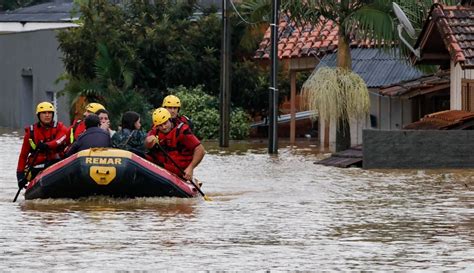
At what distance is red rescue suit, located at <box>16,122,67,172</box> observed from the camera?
79.9 feet

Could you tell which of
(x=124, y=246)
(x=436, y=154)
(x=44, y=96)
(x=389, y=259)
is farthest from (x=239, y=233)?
(x=44, y=96)

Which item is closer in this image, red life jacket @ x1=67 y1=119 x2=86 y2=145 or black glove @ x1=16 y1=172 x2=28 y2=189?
red life jacket @ x1=67 y1=119 x2=86 y2=145

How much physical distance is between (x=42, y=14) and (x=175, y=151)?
51421 millimetres

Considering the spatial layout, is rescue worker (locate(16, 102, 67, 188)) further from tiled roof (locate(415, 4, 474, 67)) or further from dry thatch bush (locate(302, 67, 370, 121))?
dry thatch bush (locate(302, 67, 370, 121))

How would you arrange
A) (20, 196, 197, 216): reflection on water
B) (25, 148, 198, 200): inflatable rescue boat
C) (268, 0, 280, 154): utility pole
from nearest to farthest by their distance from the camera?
(20, 196, 197, 216): reflection on water, (25, 148, 198, 200): inflatable rescue boat, (268, 0, 280, 154): utility pole

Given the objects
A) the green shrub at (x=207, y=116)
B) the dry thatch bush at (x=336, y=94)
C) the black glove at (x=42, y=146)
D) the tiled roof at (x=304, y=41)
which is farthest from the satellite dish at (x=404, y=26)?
the black glove at (x=42, y=146)

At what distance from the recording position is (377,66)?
44156 millimetres

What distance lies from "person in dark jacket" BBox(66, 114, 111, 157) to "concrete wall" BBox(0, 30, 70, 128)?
108ft

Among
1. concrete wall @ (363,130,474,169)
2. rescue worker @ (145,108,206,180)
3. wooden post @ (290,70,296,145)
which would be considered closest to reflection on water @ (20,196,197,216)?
rescue worker @ (145,108,206,180)

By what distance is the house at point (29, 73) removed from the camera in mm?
59312

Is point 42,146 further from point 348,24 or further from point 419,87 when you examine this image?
point 419,87

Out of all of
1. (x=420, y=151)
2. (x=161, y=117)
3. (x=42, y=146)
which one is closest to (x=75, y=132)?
(x=42, y=146)

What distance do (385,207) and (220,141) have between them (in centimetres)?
2052

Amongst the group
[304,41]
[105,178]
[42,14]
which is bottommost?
[105,178]
